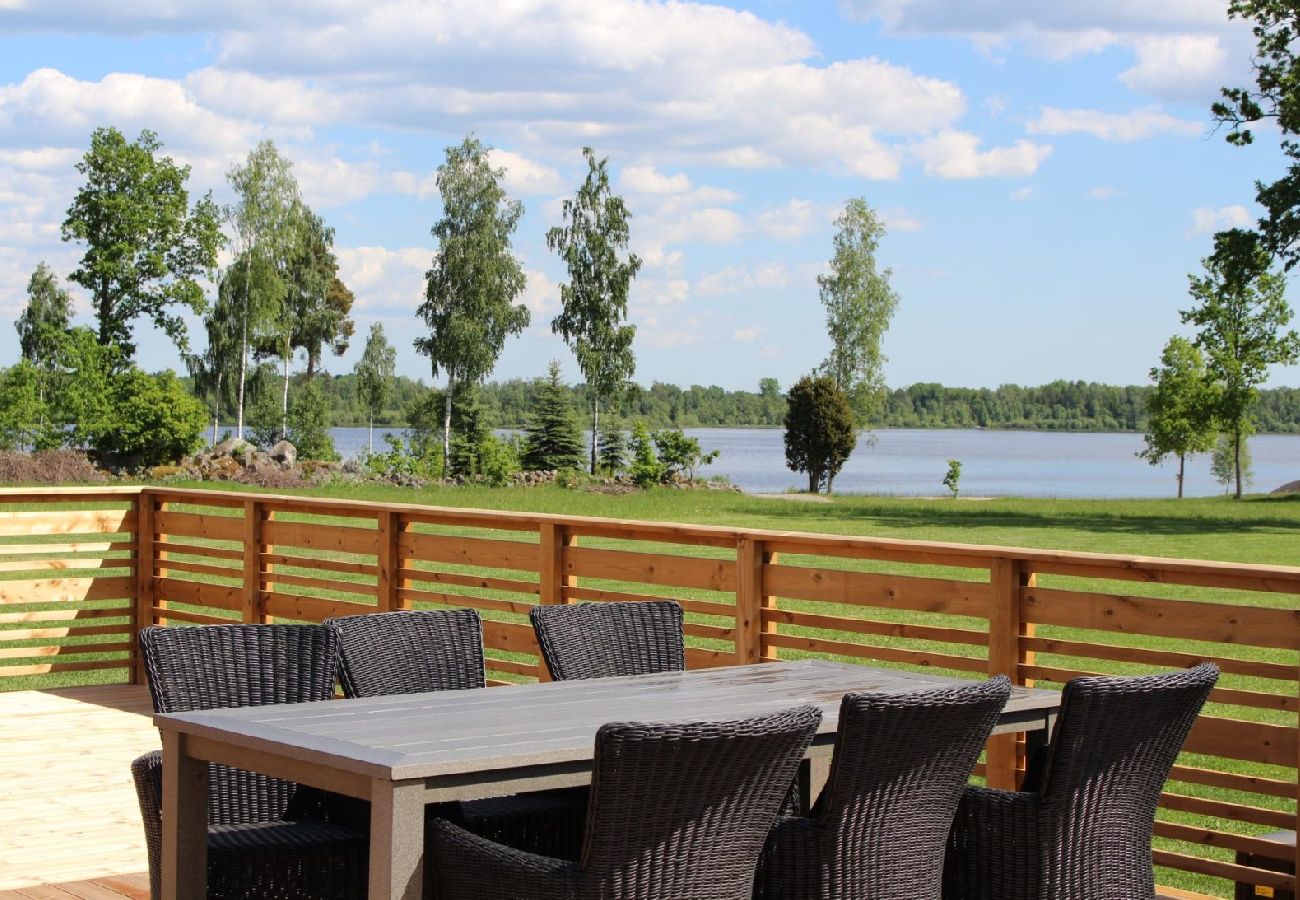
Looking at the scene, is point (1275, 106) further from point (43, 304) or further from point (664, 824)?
point (43, 304)

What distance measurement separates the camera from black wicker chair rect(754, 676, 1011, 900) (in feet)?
10.1

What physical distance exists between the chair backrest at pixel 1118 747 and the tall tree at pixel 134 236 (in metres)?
40.3

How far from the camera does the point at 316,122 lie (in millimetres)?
48062

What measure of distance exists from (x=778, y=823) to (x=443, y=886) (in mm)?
715

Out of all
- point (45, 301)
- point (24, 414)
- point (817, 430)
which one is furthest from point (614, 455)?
point (45, 301)

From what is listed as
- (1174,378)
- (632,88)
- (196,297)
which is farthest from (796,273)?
(632,88)

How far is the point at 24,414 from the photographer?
1470 inches

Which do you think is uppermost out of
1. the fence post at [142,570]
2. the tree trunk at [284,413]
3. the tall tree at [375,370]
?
the tall tree at [375,370]

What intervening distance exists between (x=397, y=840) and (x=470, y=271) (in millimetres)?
41009

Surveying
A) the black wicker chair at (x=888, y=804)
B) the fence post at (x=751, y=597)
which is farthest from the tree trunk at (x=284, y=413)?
the black wicker chair at (x=888, y=804)

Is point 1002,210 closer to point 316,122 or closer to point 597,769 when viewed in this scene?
point 316,122

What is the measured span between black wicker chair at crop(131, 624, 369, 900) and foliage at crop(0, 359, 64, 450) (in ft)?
117

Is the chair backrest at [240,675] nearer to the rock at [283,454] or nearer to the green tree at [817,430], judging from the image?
the rock at [283,454]

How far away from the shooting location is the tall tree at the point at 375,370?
61.1 metres
